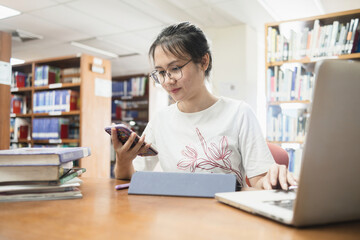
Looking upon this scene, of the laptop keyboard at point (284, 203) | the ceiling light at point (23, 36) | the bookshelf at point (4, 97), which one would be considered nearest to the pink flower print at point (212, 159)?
the laptop keyboard at point (284, 203)

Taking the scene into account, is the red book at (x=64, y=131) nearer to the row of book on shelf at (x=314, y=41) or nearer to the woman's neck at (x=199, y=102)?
the row of book on shelf at (x=314, y=41)

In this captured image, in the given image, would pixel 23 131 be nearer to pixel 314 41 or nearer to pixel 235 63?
pixel 235 63

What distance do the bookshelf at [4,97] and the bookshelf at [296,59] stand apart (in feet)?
6.71

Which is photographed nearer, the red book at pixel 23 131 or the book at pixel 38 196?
the book at pixel 38 196

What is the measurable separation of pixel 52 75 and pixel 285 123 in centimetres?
286

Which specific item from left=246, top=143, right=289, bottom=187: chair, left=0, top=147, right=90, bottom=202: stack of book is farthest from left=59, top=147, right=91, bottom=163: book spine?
left=246, top=143, right=289, bottom=187: chair

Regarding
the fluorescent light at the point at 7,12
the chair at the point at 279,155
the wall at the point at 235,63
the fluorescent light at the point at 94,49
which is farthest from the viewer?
the fluorescent light at the point at 94,49

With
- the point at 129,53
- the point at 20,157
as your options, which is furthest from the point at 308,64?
the point at 129,53

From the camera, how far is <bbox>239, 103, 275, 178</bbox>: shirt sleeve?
1.12 meters

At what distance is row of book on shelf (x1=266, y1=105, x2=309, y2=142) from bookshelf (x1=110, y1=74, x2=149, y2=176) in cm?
383

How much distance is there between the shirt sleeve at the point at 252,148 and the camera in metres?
1.12

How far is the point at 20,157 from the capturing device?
75cm

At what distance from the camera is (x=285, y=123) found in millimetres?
2709

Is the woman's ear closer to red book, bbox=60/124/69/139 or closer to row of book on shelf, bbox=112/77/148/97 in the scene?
red book, bbox=60/124/69/139
